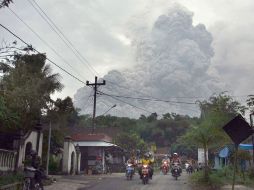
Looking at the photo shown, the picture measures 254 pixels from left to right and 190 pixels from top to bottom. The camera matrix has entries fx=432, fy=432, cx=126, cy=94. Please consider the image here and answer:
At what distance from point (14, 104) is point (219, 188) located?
Result: 1036 centimetres

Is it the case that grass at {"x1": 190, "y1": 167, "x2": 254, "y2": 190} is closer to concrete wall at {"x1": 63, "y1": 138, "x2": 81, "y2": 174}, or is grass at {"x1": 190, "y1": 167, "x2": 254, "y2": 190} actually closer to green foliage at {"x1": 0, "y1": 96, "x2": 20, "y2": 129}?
green foliage at {"x1": 0, "y1": 96, "x2": 20, "y2": 129}

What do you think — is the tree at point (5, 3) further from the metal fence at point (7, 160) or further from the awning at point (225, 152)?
the awning at point (225, 152)

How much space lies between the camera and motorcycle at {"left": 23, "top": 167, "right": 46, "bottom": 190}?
47.7 feet

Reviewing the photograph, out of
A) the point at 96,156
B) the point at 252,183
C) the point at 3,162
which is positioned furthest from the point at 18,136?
the point at 96,156

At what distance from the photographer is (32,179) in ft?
48.2

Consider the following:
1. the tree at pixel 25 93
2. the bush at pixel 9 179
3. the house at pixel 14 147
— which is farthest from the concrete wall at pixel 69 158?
the bush at pixel 9 179

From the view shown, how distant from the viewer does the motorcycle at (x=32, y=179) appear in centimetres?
1454

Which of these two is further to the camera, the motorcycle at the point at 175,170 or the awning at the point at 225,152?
the awning at the point at 225,152

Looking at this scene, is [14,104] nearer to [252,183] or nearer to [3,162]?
[3,162]

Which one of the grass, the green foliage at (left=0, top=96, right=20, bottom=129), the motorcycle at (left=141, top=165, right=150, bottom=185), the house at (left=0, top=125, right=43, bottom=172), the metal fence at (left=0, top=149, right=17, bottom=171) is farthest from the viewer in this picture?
the motorcycle at (left=141, top=165, right=150, bottom=185)

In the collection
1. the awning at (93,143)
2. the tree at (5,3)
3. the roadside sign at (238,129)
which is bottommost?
the roadside sign at (238,129)

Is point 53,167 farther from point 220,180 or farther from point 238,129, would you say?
point 238,129

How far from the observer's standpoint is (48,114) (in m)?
25.6

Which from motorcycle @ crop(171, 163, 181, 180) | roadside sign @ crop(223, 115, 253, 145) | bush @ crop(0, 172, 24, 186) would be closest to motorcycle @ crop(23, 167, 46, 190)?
bush @ crop(0, 172, 24, 186)
